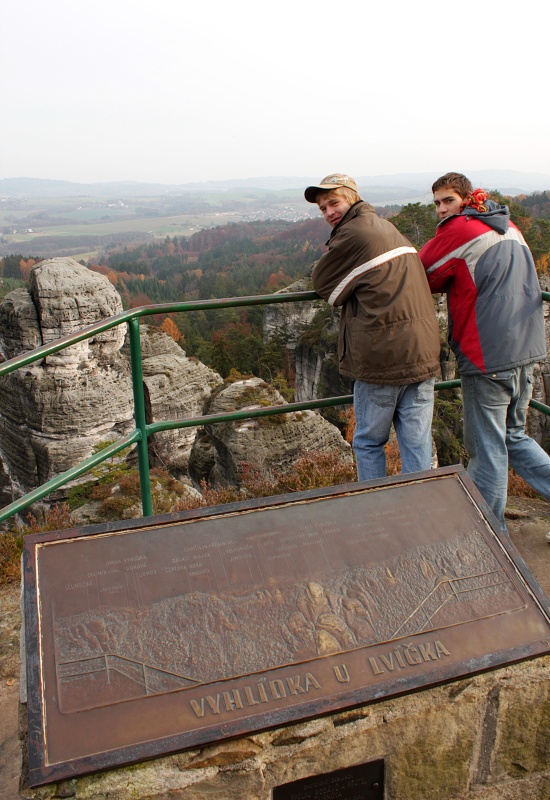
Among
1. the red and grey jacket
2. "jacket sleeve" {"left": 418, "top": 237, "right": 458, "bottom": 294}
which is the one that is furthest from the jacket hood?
"jacket sleeve" {"left": 418, "top": 237, "right": 458, "bottom": 294}

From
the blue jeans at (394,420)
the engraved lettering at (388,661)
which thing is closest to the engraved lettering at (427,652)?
the engraved lettering at (388,661)

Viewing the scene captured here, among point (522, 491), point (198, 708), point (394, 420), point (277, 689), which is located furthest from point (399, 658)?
point (522, 491)

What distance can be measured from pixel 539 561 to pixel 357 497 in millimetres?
1675

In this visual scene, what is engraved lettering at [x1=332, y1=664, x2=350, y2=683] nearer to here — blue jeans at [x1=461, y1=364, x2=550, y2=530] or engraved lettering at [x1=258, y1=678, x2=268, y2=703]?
engraved lettering at [x1=258, y1=678, x2=268, y2=703]

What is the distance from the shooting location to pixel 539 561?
3.59m

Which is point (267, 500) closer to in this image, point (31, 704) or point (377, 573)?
point (377, 573)

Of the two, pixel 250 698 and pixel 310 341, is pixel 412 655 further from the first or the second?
pixel 310 341

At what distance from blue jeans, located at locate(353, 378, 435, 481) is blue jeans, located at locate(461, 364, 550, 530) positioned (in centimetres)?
24

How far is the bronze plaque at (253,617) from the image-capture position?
69.9 inches

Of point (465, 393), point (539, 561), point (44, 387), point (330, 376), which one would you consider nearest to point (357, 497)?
point (465, 393)

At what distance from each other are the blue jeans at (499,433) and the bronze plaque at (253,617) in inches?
31.5

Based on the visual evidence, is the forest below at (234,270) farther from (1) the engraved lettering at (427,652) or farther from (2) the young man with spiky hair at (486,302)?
(1) the engraved lettering at (427,652)

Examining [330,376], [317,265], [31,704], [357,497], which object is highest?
[317,265]

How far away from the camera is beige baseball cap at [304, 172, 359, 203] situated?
3005 millimetres
